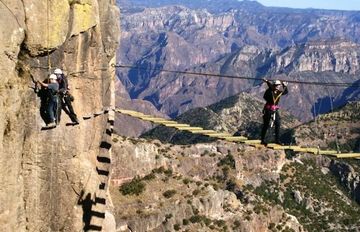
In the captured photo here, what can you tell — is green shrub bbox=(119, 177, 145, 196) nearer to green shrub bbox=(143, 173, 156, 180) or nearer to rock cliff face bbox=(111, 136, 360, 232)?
rock cliff face bbox=(111, 136, 360, 232)

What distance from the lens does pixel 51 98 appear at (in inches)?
975

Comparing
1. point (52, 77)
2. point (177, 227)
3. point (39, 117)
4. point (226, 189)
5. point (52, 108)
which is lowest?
point (226, 189)

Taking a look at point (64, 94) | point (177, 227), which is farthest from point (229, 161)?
point (64, 94)

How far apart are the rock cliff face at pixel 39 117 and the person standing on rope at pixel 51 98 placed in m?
0.97

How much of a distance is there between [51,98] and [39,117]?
1.86 metres

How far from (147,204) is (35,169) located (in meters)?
32.0

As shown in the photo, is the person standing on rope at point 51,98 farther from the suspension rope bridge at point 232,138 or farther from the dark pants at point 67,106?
the suspension rope bridge at point 232,138

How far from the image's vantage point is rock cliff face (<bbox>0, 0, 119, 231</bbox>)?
2322cm

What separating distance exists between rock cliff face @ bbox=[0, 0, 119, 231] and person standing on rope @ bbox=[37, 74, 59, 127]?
3.17 feet

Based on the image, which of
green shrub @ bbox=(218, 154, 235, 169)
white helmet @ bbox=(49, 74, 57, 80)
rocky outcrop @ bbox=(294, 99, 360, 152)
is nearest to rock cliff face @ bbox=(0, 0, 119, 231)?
white helmet @ bbox=(49, 74, 57, 80)

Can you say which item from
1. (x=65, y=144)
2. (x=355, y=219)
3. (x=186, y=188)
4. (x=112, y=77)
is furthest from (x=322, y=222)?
(x=65, y=144)

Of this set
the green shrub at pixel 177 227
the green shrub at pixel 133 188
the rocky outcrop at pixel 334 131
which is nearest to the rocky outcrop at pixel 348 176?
the rocky outcrop at pixel 334 131

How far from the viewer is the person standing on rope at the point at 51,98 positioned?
24.4 m

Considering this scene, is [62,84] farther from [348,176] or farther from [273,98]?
[348,176]
